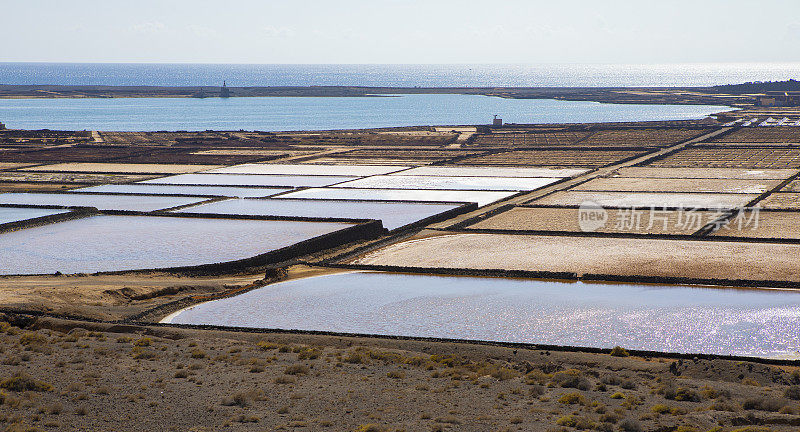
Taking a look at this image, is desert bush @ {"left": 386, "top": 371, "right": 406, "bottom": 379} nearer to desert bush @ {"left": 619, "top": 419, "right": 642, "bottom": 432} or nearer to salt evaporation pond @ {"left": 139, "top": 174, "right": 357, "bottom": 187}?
desert bush @ {"left": 619, "top": 419, "right": 642, "bottom": 432}

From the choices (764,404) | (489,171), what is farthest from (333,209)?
(764,404)

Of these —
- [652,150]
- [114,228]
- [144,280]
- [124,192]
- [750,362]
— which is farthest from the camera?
[652,150]

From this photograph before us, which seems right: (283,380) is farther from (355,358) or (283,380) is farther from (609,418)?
(609,418)

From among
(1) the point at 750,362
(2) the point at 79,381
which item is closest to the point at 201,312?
(2) the point at 79,381

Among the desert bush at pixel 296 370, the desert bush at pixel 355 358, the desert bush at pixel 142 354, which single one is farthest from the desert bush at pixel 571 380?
the desert bush at pixel 142 354

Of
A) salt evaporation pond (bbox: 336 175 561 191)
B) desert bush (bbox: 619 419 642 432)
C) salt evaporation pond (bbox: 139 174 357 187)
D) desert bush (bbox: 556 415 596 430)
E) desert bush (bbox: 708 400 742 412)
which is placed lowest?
salt evaporation pond (bbox: 139 174 357 187)

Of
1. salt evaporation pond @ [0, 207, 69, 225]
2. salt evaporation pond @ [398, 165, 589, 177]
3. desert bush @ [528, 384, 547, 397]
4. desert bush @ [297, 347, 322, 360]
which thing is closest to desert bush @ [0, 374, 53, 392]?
desert bush @ [297, 347, 322, 360]

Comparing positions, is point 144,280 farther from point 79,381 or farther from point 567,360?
point 567,360
